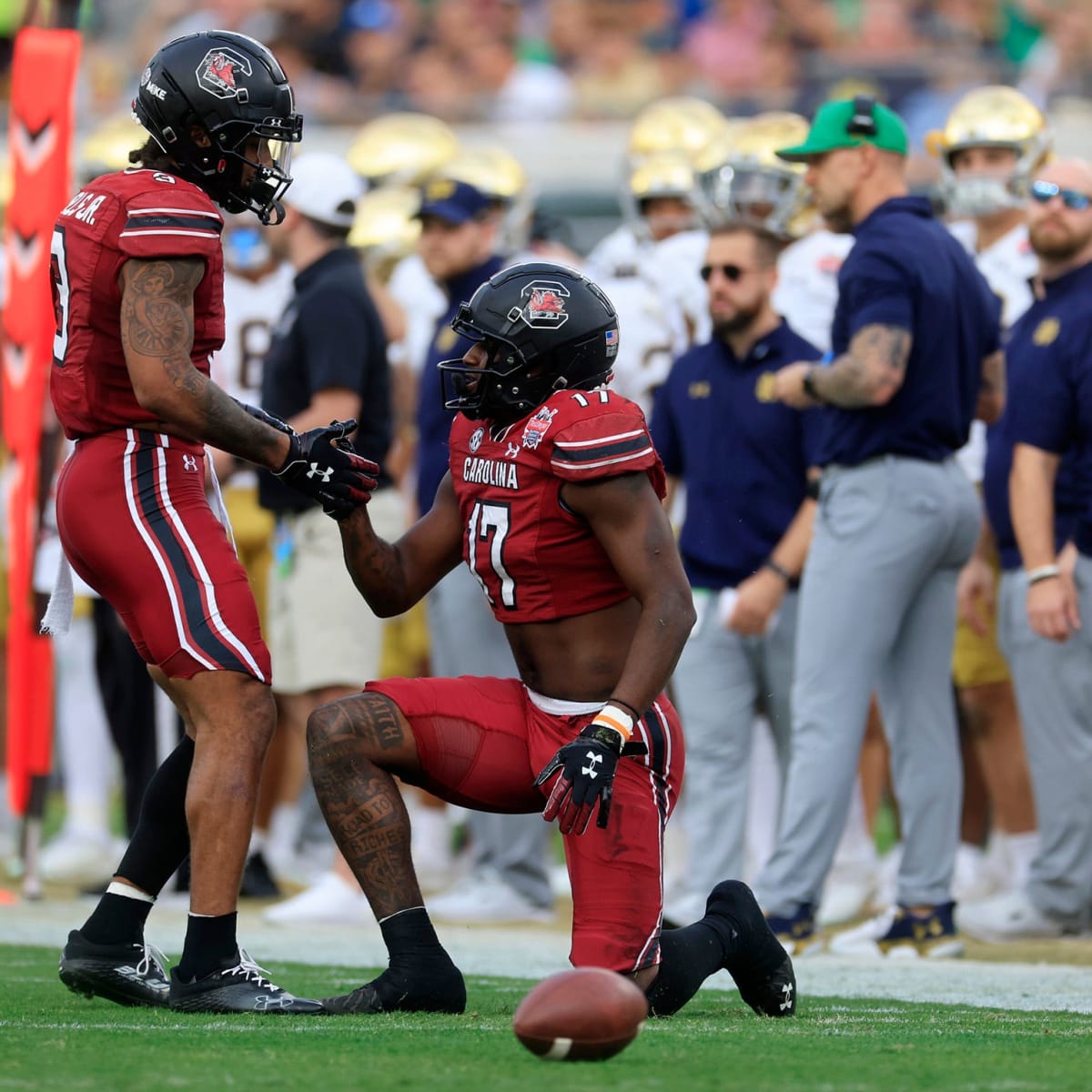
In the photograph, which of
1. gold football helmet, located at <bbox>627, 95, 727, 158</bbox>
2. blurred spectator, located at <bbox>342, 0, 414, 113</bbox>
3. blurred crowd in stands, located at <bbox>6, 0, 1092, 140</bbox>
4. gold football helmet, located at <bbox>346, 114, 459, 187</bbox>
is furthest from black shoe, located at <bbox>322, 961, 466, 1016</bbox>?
blurred spectator, located at <bbox>342, 0, 414, 113</bbox>

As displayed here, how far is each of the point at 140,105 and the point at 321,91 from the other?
1170 cm

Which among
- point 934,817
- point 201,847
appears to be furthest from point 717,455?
point 201,847

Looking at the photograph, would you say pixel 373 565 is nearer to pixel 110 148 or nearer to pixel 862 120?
pixel 862 120

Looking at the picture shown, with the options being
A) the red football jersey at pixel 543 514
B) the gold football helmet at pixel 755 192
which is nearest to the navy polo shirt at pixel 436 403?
the gold football helmet at pixel 755 192

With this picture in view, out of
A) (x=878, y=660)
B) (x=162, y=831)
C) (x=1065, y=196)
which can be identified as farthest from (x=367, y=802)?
(x=1065, y=196)

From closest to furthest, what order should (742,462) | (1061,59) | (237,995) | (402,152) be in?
(237,995) → (742,462) → (402,152) → (1061,59)

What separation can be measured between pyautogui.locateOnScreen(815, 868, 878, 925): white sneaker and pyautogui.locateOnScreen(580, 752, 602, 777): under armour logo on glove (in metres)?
3.19

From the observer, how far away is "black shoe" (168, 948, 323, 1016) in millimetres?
Answer: 4551

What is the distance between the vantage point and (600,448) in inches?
181

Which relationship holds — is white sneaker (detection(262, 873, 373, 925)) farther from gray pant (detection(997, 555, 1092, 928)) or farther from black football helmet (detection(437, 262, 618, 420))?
black football helmet (detection(437, 262, 618, 420))

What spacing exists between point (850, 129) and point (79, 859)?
4.09 meters

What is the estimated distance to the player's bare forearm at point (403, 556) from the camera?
16.2 feet

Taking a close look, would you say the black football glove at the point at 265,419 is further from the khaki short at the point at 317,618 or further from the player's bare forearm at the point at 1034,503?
the player's bare forearm at the point at 1034,503

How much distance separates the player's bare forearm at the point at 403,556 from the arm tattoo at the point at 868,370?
1489 mm
